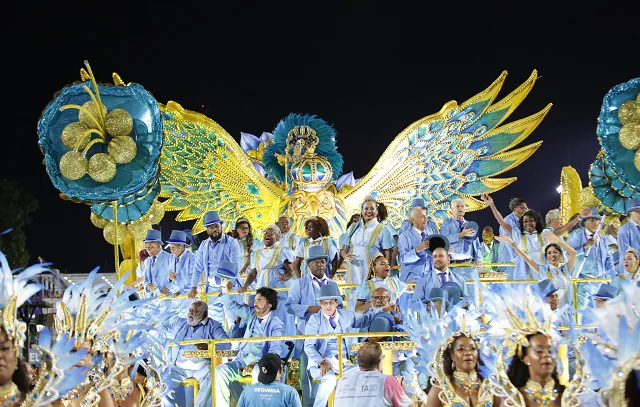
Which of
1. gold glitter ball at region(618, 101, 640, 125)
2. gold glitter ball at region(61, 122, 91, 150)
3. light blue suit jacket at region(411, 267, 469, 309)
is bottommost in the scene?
light blue suit jacket at region(411, 267, 469, 309)

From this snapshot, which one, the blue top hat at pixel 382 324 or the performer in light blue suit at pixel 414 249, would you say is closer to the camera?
the blue top hat at pixel 382 324

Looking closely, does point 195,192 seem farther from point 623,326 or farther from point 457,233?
point 623,326

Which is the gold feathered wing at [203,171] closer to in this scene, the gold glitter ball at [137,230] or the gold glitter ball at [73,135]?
the gold glitter ball at [137,230]

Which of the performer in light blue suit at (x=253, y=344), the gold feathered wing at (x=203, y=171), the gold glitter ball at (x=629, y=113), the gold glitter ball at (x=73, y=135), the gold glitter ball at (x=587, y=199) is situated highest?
the gold feathered wing at (x=203, y=171)

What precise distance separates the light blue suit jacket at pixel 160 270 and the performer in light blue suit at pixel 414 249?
2.71m

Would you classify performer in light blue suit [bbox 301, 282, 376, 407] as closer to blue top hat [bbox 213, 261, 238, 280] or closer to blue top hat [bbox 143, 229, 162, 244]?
blue top hat [bbox 213, 261, 238, 280]

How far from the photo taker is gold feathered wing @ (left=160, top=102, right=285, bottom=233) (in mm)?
13945

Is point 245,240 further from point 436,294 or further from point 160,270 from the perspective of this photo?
point 436,294

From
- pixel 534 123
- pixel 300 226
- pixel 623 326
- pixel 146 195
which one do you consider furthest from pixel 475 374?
pixel 534 123

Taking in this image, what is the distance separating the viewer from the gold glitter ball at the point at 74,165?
9.59 meters

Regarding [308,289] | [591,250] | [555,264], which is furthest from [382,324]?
[591,250]

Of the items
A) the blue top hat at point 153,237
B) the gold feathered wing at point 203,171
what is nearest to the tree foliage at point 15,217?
the gold feathered wing at point 203,171

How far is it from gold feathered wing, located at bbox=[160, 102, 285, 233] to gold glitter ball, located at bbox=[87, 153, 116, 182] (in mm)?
4367

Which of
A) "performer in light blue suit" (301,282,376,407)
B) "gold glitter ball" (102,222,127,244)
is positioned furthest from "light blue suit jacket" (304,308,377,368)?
"gold glitter ball" (102,222,127,244)
